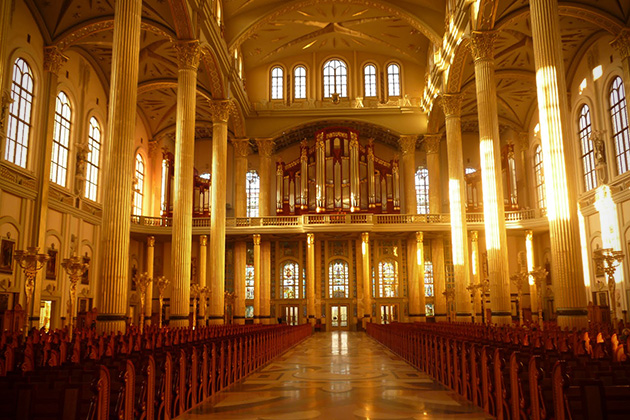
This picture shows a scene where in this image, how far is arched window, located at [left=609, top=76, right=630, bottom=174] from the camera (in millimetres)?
22716

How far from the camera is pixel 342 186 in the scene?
33.3m

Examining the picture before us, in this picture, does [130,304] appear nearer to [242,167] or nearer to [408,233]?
[242,167]

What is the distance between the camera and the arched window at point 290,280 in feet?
112

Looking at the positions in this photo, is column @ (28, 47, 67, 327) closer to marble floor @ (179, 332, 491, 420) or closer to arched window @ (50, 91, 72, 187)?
arched window @ (50, 91, 72, 187)

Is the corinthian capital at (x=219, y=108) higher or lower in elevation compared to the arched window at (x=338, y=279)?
higher


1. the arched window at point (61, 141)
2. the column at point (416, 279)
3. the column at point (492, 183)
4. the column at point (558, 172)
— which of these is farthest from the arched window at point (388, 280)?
the column at point (558, 172)

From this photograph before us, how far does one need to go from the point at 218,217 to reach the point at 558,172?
52.7 feet

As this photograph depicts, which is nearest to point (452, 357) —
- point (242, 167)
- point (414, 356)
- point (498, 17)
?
point (414, 356)

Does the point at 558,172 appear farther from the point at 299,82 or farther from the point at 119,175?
the point at 299,82

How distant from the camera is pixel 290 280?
113 feet

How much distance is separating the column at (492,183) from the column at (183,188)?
10.2 meters

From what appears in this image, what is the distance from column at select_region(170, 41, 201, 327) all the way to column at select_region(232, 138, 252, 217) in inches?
501

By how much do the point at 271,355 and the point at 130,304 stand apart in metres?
16.8

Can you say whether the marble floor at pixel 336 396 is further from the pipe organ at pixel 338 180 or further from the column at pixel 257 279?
the pipe organ at pixel 338 180
